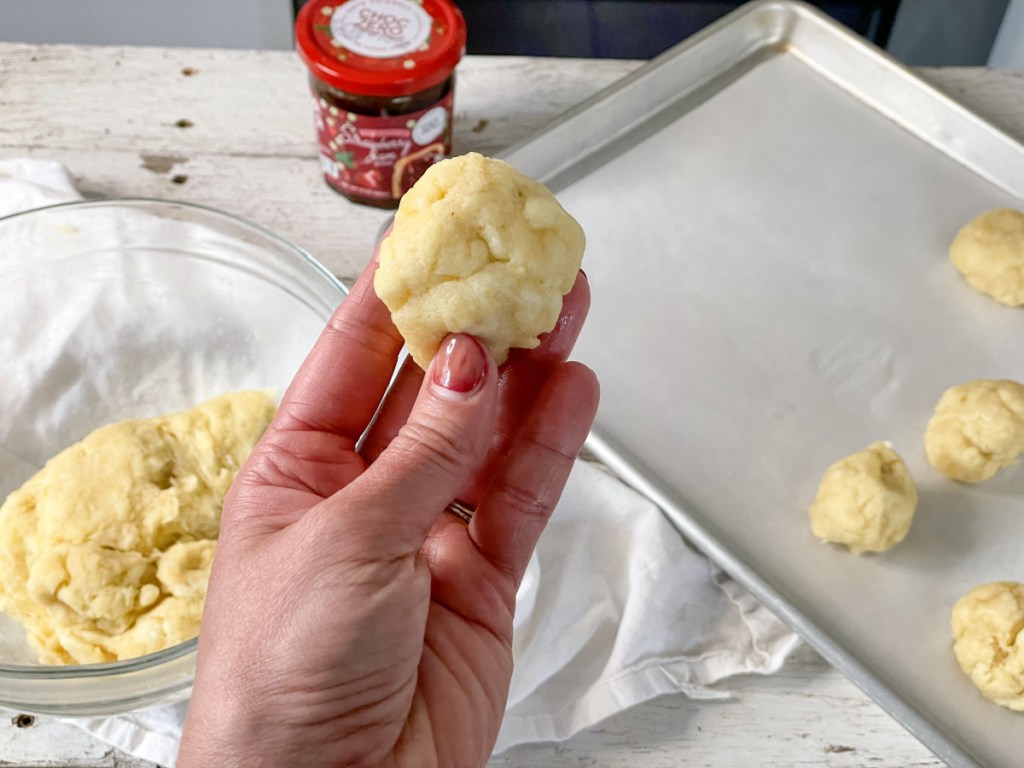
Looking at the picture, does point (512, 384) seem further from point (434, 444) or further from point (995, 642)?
point (995, 642)

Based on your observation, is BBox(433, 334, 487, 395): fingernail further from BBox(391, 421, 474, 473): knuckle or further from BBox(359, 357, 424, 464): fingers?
BBox(359, 357, 424, 464): fingers

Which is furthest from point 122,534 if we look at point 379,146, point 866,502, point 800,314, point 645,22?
point 645,22

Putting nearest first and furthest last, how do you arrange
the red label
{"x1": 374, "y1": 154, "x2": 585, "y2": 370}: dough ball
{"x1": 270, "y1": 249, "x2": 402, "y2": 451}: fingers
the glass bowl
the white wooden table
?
{"x1": 374, "y1": 154, "x2": 585, "y2": 370}: dough ball < {"x1": 270, "y1": 249, "x2": 402, "y2": 451}: fingers < the glass bowl < the red label < the white wooden table

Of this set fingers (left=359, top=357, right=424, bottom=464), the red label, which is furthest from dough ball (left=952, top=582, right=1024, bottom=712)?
the red label

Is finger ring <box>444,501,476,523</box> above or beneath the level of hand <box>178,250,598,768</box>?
beneath

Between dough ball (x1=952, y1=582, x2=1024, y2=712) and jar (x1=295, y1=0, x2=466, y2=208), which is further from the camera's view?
jar (x1=295, y1=0, x2=466, y2=208)

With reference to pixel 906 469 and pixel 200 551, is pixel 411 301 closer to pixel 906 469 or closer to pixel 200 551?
pixel 200 551

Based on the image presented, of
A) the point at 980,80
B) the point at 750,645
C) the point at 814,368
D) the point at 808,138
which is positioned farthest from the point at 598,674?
the point at 980,80
